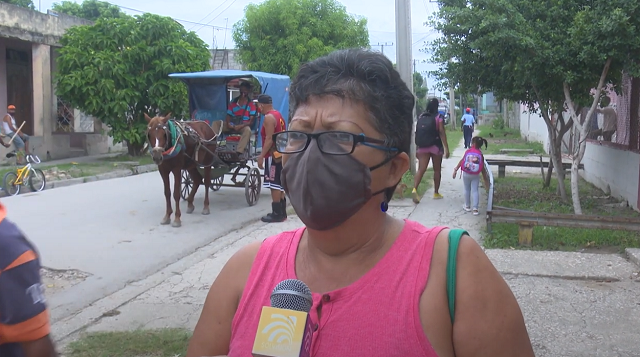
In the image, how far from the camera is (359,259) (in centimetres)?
186

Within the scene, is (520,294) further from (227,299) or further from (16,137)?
(16,137)

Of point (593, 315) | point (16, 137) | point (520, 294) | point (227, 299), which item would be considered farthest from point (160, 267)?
point (16, 137)

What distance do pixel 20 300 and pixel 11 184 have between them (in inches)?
506

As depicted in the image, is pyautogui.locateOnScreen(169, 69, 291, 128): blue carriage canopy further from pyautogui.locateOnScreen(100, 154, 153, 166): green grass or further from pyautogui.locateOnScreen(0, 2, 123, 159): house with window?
pyautogui.locateOnScreen(0, 2, 123, 159): house with window

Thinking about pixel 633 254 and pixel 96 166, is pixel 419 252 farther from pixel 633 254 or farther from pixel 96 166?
pixel 96 166

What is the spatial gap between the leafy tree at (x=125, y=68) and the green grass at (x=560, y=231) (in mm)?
11688

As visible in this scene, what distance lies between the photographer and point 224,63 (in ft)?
129

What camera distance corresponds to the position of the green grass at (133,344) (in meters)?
4.80

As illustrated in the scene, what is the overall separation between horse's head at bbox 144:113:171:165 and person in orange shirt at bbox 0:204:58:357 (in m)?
7.68

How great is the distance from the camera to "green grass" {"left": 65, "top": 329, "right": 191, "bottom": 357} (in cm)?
480

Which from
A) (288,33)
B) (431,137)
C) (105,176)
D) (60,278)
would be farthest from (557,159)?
(288,33)

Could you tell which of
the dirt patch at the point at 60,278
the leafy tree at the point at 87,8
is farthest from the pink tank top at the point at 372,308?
the leafy tree at the point at 87,8

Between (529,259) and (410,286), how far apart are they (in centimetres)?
604

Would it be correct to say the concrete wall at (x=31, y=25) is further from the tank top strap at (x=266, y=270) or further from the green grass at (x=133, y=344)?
the tank top strap at (x=266, y=270)
